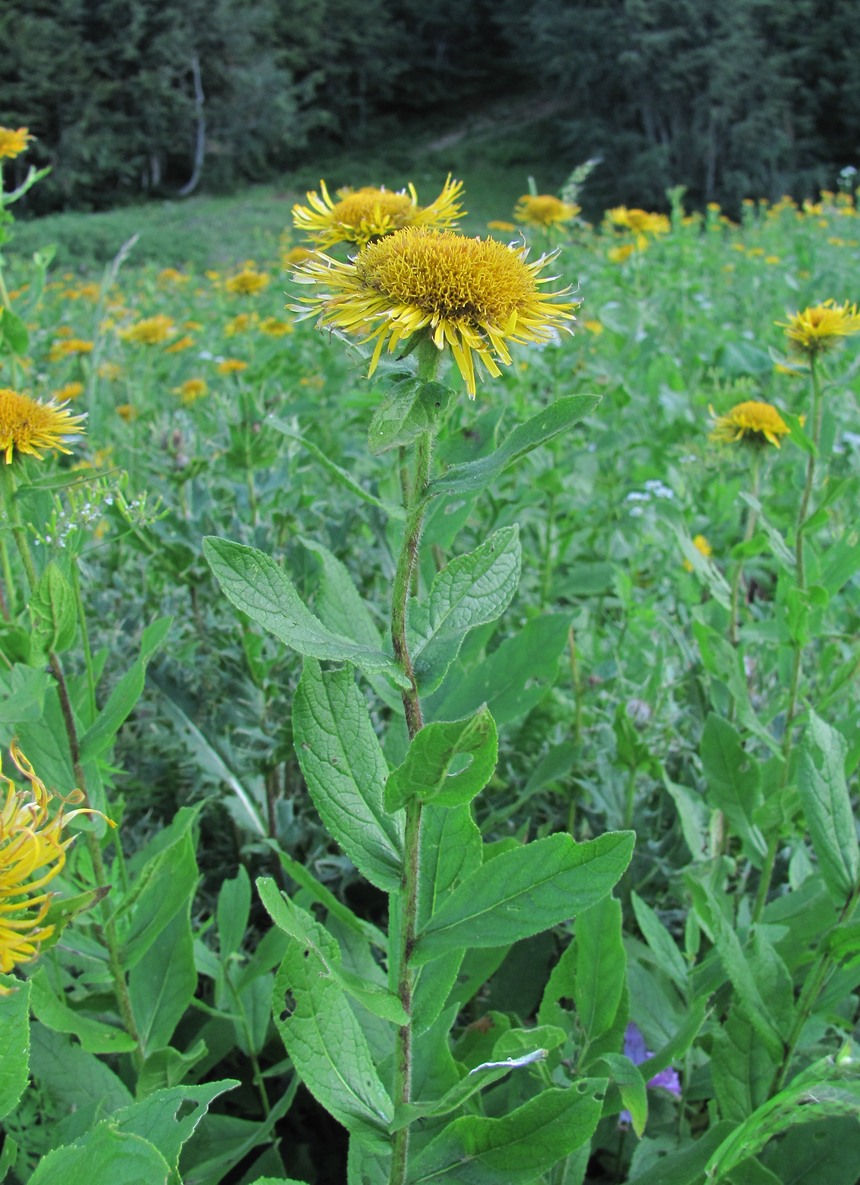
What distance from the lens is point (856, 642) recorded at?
1519mm

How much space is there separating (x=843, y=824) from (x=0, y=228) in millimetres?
1435

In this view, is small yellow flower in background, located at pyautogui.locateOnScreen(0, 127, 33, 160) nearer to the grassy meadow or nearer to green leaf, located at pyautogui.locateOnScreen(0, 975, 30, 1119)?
the grassy meadow

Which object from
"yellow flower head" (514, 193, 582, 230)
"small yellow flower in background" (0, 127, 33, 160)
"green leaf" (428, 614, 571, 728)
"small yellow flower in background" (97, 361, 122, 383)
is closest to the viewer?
"green leaf" (428, 614, 571, 728)

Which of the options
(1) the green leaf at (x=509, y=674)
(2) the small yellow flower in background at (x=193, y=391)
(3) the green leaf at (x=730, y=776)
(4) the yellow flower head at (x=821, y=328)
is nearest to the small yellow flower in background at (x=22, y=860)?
(1) the green leaf at (x=509, y=674)

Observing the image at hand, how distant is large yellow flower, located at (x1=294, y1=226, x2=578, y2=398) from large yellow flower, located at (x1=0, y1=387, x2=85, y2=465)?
0.42 m

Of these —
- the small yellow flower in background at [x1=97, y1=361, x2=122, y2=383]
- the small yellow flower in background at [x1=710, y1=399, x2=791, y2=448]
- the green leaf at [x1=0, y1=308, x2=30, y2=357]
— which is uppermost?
the green leaf at [x1=0, y1=308, x2=30, y2=357]

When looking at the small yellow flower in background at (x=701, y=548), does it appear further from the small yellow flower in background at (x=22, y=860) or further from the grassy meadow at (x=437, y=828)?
the small yellow flower in background at (x=22, y=860)

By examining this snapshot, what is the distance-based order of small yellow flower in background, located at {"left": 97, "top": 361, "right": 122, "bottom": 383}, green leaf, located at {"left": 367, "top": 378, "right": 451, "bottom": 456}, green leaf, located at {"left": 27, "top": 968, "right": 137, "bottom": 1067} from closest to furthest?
green leaf, located at {"left": 367, "top": 378, "right": 451, "bottom": 456} < green leaf, located at {"left": 27, "top": 968, "right": 137, "bottom": 1067} < small yellow flower in background, located at {"left": 97, "top": 361, "right": 122, "bottom": 383}

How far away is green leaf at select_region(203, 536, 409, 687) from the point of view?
0.73 meters

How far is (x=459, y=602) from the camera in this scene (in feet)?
2.72

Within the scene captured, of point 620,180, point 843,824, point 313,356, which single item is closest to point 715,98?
point 620,180

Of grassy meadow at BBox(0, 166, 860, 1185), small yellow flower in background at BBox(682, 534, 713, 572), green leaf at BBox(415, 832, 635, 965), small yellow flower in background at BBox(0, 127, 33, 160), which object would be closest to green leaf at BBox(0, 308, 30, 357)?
grassy meadow at BBox(0, 166, 860, 1185)

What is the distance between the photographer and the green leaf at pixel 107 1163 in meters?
0.59

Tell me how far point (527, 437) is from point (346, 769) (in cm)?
31
